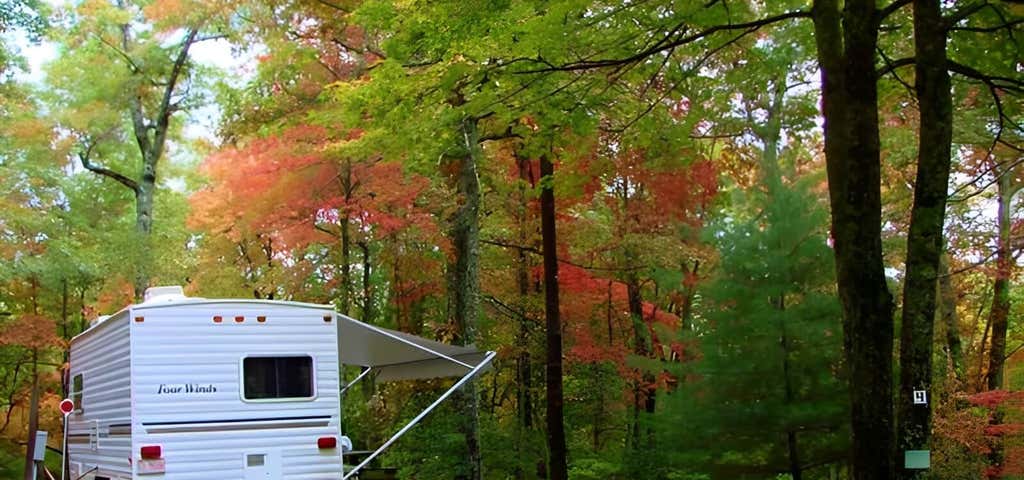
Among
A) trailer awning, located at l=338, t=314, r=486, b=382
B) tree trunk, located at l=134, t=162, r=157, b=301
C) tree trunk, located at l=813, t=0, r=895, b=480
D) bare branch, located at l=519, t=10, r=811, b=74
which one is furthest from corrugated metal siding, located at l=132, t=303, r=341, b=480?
tree trunk, located at l=134, t=162, r=157, b=301

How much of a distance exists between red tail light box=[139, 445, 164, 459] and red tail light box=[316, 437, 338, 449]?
145 cm

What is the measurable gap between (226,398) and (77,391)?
10.8 ft

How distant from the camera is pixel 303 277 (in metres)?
17.8

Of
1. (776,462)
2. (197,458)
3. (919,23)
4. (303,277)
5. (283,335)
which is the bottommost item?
(776,462)

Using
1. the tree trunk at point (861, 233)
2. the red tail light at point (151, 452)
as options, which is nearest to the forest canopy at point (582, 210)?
the tree trunk at point (861, 233)

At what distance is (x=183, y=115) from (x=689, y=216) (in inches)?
556

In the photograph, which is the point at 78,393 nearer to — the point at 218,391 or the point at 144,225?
the point at 218,391

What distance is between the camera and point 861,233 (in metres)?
7.60

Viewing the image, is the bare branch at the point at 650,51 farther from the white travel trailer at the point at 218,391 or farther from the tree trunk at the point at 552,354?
the tree trunk at the point at 552,354

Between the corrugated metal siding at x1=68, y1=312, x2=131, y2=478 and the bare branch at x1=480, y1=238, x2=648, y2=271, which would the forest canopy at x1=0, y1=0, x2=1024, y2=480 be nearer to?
the bare branch at x1=480, y1=238, x2=648, y2=271

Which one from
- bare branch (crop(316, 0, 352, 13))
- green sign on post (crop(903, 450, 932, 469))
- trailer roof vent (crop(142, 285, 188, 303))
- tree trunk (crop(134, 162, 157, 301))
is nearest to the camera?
green sign on post (crop(903, 450, 932, 469))

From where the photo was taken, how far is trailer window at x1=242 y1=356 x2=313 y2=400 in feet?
29.1

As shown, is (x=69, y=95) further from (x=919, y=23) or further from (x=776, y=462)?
(x=919, y=23)

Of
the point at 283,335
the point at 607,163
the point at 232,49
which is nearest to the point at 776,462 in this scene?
the point at 607,163
